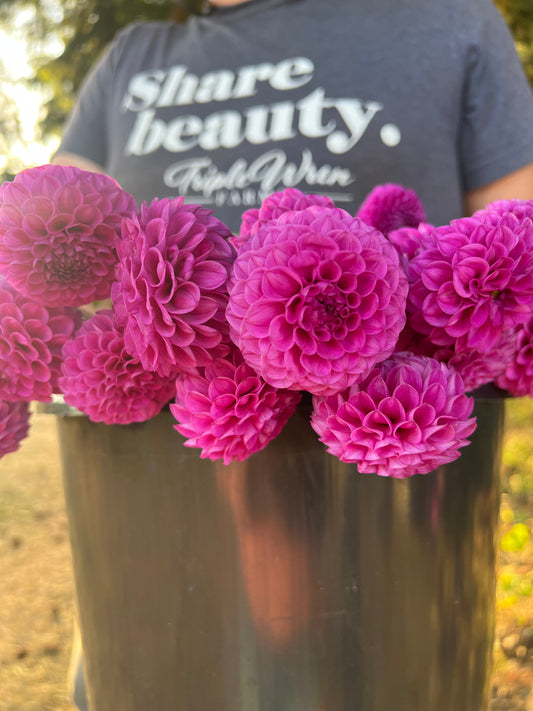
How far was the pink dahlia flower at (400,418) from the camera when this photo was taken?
50 centimetres

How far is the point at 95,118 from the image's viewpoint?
60.9 inches

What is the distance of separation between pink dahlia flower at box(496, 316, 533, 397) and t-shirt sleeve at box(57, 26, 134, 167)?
1.24 meters

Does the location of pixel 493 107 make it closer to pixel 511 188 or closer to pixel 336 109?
pixel 511 188

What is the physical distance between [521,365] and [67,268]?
1.58ft

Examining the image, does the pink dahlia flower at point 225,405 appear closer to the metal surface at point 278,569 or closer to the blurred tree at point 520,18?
the metal surface at point 278,569

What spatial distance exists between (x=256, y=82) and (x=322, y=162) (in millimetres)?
253

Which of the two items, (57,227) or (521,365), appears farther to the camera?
(521,365)

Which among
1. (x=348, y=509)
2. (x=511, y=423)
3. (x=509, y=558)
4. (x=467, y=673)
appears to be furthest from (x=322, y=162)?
(x=511, y=423)

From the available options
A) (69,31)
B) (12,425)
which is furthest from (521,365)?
(69,31)

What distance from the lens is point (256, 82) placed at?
1320 mm

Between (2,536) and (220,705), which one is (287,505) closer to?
(220,705)

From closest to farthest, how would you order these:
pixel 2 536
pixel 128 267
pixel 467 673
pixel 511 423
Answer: pixel 128 267, pixel 467 673, pixel 2 536, pixel 511 423

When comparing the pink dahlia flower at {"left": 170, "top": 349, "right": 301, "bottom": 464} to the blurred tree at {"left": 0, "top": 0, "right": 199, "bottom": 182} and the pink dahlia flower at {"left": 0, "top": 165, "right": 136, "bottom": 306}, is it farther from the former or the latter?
the blurred tree at {"left": 0, "top": 0, "right": 199, "bottom": 182}

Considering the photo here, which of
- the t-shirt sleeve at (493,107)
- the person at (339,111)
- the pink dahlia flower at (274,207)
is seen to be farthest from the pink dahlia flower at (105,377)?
the t-shirt sleeve at (493,107)
